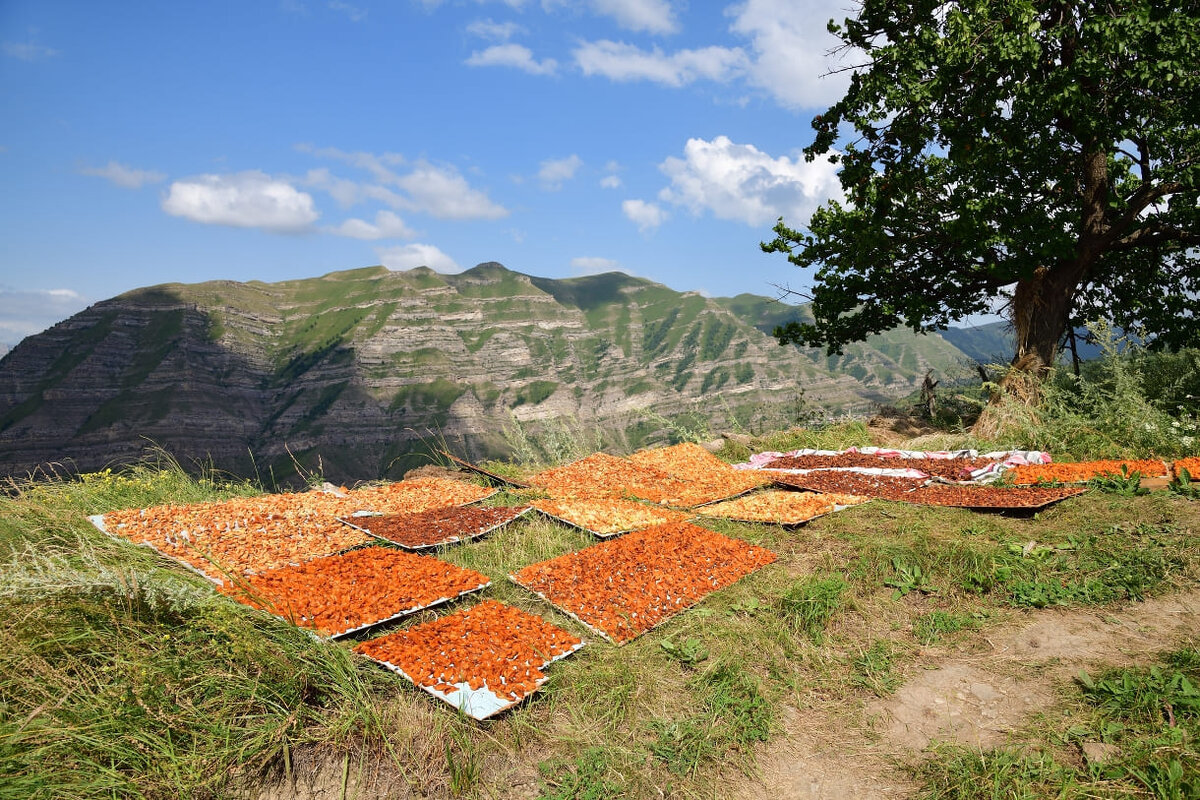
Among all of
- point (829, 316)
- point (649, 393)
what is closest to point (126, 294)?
point (649, 393)

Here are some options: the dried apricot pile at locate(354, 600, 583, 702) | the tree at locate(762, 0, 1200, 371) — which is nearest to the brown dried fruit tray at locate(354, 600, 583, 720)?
the dried apricot pile at locate(354, 600, 583, 702)

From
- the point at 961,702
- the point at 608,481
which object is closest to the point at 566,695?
the point at 961,702

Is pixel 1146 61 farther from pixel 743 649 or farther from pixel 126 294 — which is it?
pixel 126 294

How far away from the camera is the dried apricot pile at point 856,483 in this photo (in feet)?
22.8

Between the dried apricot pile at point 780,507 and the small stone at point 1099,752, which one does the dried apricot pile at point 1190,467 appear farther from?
the small stone at point 1099,752

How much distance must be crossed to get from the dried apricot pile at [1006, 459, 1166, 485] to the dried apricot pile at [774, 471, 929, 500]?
98cm

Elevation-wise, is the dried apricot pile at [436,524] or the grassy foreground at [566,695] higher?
the dried apricot pile at [436,524]

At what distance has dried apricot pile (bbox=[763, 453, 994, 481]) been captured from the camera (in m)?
7.69

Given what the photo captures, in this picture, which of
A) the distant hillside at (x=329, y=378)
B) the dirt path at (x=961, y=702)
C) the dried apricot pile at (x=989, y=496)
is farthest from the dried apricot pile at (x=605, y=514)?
the distant hillside at (x=329, y=378)

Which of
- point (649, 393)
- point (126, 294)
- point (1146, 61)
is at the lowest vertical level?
point (649, 393)

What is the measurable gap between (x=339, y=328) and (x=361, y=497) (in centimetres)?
17744

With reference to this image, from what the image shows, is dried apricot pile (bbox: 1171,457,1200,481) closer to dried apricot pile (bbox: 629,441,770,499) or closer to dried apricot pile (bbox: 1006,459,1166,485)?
dried apricot pile (bbox: 1006,459,1166,485)

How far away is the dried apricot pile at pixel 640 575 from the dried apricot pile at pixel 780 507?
0.80 meters

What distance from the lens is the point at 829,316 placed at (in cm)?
1291
